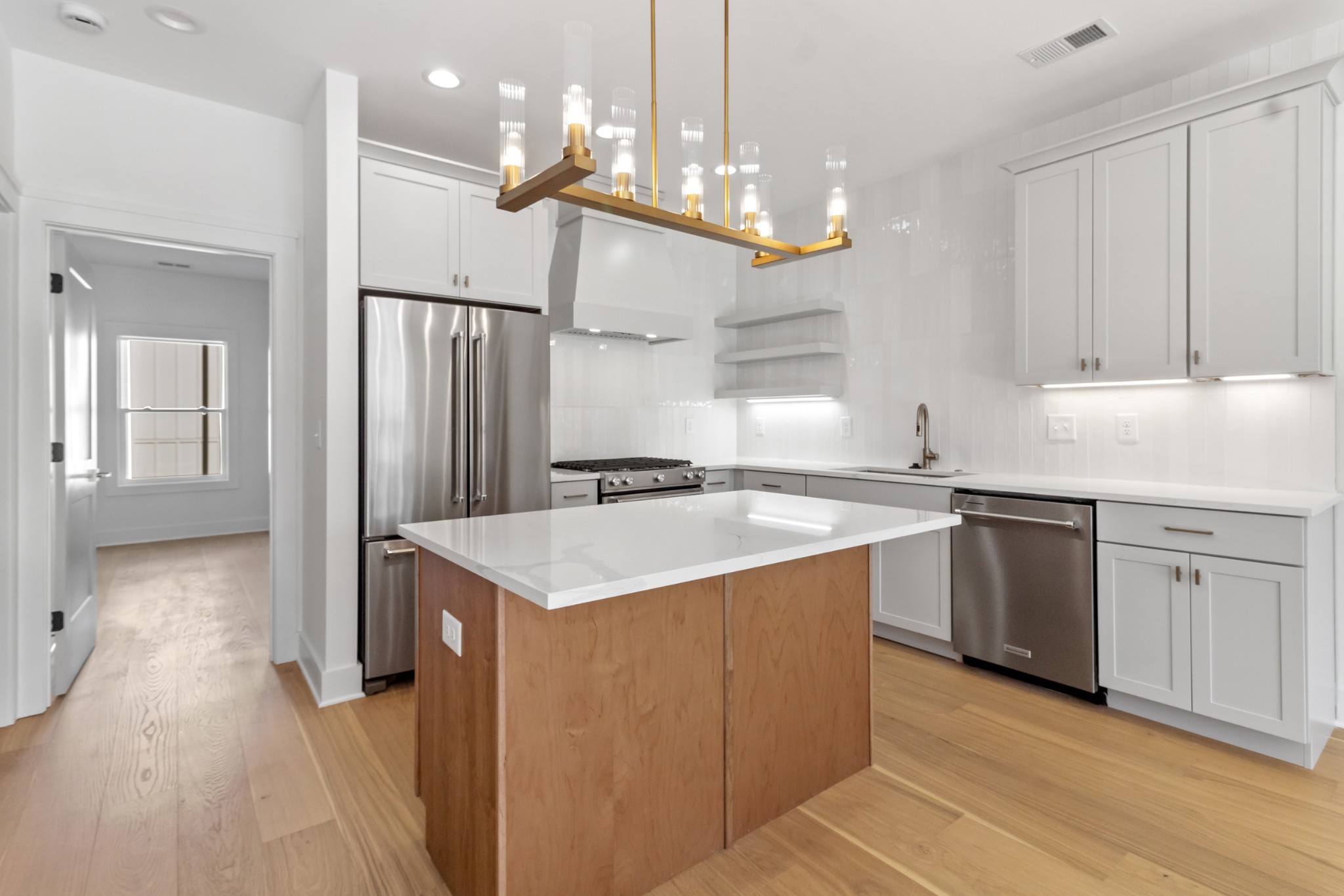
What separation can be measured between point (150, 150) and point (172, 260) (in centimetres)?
398

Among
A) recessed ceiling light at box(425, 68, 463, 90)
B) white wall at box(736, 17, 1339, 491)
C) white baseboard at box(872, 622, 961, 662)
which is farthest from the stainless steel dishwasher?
recessed ceiling light at box(425, 68, 463, 90)

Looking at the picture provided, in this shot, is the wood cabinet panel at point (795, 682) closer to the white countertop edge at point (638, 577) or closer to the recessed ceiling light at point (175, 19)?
the white countertop edge at point (638, 577)

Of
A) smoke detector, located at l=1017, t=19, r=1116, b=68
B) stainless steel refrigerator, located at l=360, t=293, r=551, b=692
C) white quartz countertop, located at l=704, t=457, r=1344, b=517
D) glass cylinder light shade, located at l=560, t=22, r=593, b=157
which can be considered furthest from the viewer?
stainless steel refrigerator, located at l=360, t=293, r=551, b=692

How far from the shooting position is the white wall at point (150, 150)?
2.72 meters

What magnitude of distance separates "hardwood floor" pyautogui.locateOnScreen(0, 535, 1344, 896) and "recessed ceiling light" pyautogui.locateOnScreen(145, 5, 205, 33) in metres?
2.72

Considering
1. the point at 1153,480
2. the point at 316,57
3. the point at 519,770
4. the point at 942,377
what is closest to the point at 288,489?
the point at 316,57

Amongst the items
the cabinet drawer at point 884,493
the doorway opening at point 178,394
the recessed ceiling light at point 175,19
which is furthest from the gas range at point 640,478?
the doorway opening at point 178,394

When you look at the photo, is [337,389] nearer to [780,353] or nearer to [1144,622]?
[780,353]

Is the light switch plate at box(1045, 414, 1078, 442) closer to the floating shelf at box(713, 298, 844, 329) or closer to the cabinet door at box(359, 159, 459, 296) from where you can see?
the floating shelf at box(713, 298, 844, 329)

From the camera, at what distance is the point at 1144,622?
8.54 ft

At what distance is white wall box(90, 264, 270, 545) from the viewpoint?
6.32 meters

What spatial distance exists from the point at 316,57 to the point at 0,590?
99.0 inches

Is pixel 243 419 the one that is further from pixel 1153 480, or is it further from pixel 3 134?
pixel 1153 480

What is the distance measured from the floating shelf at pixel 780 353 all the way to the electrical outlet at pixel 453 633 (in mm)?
3222
